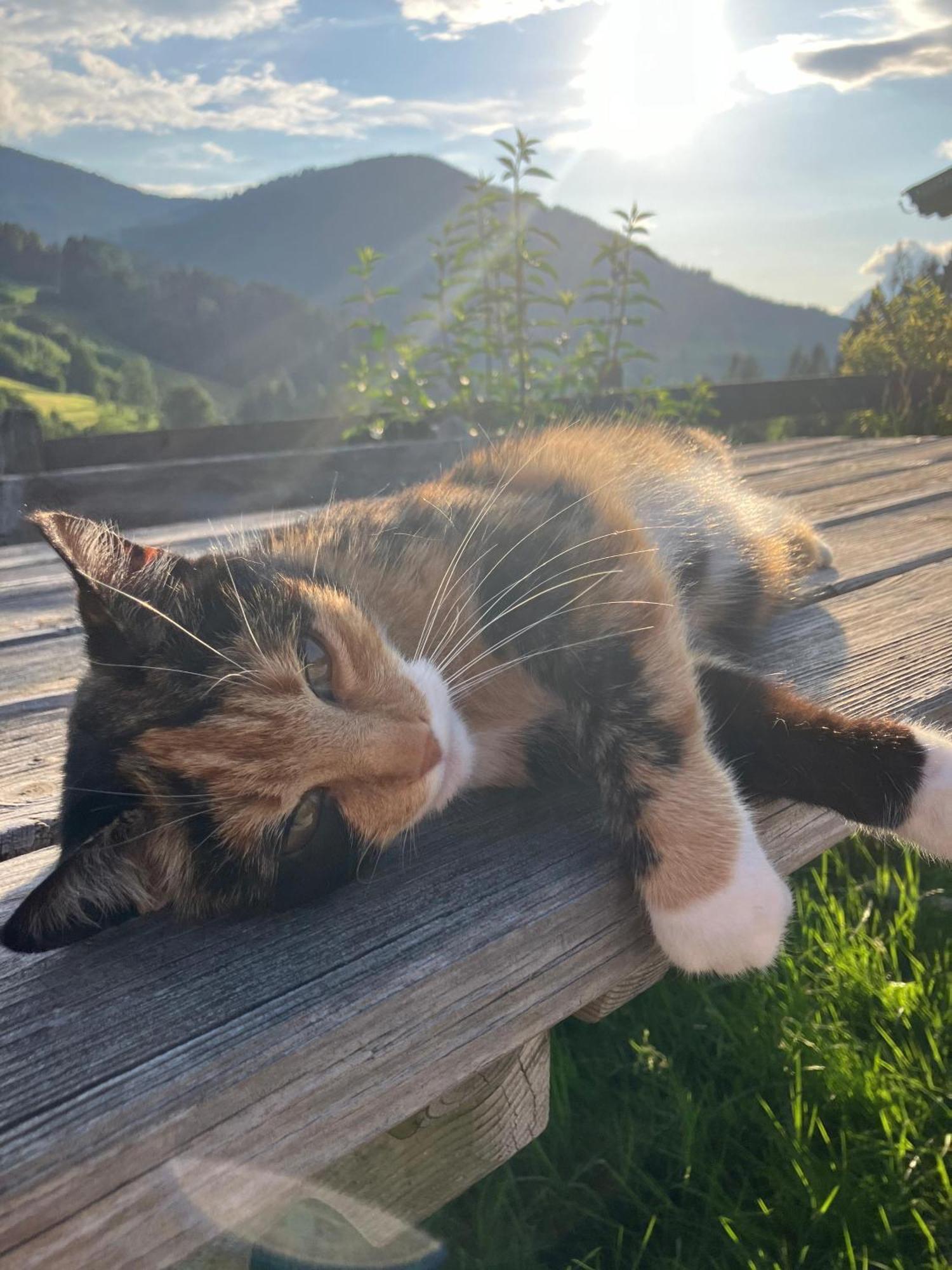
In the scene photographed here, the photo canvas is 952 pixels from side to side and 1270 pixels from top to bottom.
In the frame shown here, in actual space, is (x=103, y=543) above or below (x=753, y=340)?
below

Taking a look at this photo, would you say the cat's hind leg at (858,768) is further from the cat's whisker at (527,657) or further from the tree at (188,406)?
the tree at (188,406)

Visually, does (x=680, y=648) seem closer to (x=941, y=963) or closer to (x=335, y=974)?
(x=335, y=974)

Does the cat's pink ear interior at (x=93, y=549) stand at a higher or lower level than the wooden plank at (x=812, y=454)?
higher

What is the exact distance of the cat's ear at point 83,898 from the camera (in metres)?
0.86

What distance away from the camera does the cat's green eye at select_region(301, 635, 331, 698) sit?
4.10 ft

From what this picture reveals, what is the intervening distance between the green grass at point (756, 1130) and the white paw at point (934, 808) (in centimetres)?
58

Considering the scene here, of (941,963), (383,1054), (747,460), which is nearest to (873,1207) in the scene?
(941,963)

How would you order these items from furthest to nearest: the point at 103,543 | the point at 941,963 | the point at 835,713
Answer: the point at 941,963
the point at 835,713
the point at 103,543

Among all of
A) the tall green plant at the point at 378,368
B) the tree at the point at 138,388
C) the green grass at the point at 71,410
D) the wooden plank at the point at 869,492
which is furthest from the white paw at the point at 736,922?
the tree at the point at 138,388

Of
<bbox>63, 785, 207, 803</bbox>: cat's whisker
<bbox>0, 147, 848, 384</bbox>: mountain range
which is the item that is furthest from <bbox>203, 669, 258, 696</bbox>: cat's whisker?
<bbox>0, 147, 848, 384</bbox>: mountain range

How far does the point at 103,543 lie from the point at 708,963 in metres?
0.94

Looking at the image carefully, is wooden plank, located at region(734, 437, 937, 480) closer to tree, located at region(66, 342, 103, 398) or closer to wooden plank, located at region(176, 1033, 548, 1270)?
wooden plank, located at region(176, 1033, 548, 1270)

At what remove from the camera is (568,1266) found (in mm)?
1525

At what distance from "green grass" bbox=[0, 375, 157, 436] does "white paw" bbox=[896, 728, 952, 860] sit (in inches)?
141
